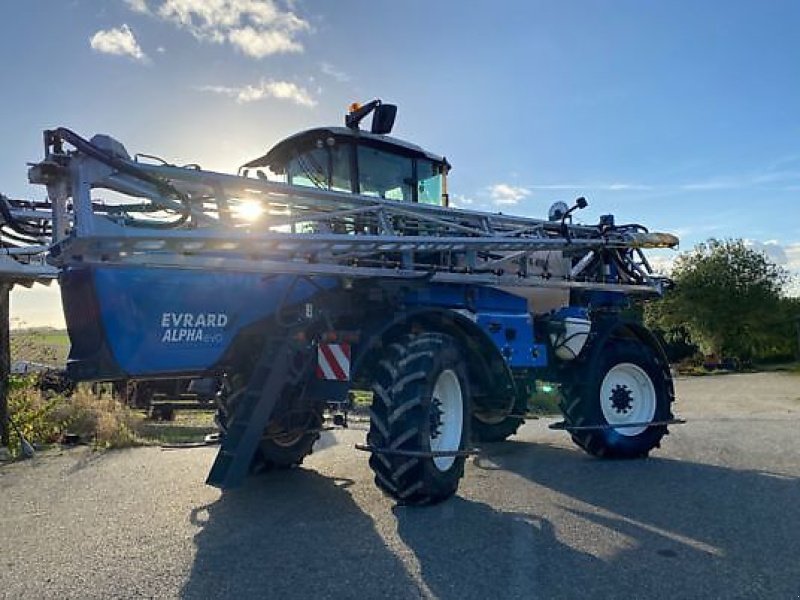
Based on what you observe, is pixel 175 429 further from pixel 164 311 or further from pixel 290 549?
pixel 290 549

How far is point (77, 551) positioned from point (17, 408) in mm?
7379

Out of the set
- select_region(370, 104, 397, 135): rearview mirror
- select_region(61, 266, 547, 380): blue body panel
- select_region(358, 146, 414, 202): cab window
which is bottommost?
select_region(61, 266, 547, 380): blue body panel

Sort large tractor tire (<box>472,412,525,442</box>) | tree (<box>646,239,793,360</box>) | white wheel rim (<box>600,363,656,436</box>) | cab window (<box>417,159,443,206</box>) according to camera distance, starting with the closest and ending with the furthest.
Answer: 1. cab window (<box>417,159,443,206</box>)
2. white wheel rim (<box>600,363,656,436</box>)
3. large tractor tire (<box>472,412,525,442</box>)
4. tree (<box>646,239,793,360</box>)

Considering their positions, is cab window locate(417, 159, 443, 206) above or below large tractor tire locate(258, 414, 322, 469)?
above

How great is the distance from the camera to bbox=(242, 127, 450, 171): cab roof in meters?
7.33

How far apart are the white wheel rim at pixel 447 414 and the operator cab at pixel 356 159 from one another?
226 centimetres

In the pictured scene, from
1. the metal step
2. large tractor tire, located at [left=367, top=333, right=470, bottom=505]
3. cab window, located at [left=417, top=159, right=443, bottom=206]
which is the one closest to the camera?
the metal step

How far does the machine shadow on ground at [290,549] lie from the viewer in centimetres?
403

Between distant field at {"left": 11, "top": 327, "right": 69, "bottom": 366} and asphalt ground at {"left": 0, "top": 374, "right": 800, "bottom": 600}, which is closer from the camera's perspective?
asphalt ground at {"left": 0, "top": 374, "right": 800, "bottom": 600}

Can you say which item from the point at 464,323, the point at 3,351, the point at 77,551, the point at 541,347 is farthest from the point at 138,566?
the point at 3,351

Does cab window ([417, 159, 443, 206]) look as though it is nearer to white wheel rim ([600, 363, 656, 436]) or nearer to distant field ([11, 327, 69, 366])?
white wheel rim ([600, 363, 656, 436])

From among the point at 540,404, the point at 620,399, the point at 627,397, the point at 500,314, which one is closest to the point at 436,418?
the point at 500,314

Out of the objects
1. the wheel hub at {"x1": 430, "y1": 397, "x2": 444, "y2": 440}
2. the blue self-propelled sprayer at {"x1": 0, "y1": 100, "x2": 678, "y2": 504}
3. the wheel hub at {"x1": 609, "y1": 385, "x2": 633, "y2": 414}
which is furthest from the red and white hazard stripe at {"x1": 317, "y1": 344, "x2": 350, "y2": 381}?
the wheel hub at {"x1": 609, "y1": 385, "x2": 633, "y2": 414}

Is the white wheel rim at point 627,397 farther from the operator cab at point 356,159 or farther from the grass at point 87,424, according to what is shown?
the grass at point 87,424
